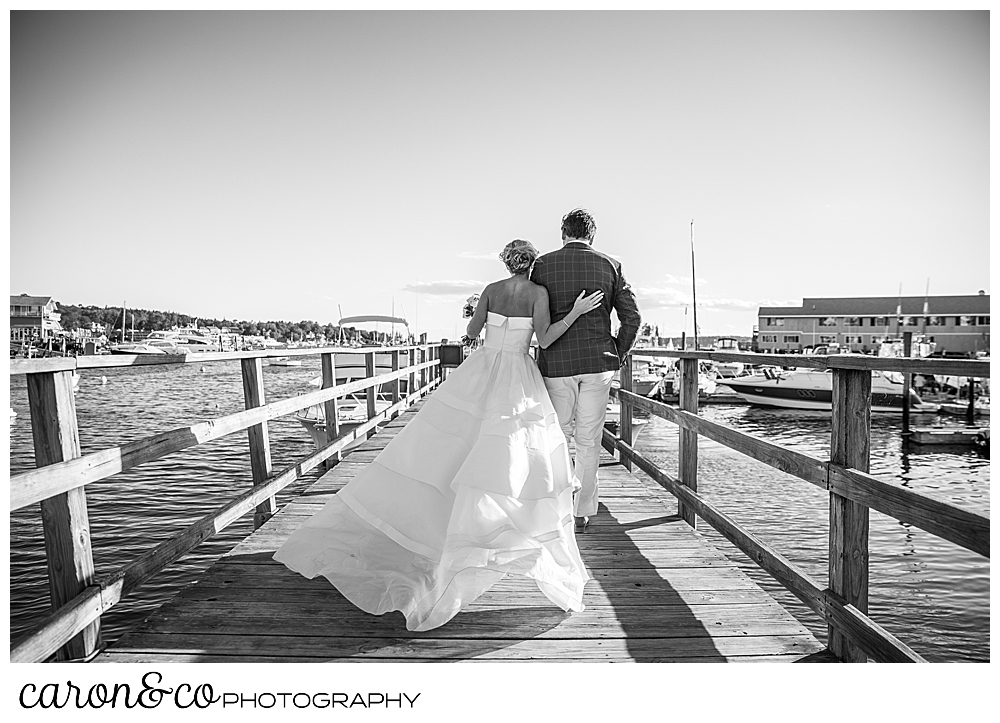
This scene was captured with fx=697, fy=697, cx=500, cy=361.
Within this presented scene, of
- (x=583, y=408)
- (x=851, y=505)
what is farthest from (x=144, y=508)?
(x=851, y=505)

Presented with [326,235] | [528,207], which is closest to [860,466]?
[528,207]

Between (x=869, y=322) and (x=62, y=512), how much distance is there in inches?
3614

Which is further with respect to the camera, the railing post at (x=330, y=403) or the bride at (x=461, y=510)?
the railing post at (x=330, y=403)

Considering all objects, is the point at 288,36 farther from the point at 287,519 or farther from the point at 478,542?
the point at 478,542

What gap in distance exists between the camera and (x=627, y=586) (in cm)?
334

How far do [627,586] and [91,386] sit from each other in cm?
4326

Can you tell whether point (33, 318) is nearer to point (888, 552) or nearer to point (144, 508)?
point (144, 508)

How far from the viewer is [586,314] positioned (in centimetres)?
→ 397

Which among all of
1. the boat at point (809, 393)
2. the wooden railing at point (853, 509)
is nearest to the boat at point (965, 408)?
the boat at point (809, 393)

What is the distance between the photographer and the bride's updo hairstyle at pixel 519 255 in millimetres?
3756

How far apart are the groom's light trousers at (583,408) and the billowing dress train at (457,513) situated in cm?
51

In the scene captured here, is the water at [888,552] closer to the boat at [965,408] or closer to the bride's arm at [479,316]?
the bride's arm at [479,316]

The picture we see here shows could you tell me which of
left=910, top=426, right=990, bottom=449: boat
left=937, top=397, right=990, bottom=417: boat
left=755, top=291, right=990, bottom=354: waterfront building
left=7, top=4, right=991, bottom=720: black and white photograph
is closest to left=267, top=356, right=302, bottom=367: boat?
left=7, top=4, right=991, bottom=720: black and white photograph

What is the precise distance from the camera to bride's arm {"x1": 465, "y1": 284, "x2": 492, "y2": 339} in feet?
12.3
